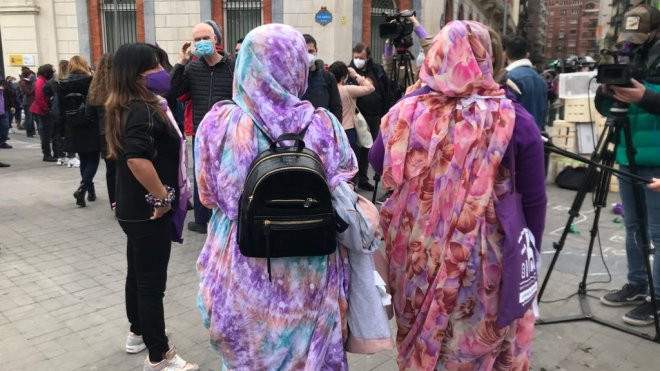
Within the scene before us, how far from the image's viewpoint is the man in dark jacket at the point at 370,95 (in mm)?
7617

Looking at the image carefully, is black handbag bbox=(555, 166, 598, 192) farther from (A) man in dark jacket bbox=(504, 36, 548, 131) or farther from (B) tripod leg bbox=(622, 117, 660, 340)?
(B) tripod leg bbox=(622, 117, 660, 340)

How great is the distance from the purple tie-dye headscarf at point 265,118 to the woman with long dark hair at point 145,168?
883 millimetres

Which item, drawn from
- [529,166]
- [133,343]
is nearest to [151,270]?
[133,343]

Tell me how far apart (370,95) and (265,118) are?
604 centimetres

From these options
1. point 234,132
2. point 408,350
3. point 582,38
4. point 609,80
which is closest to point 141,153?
point 234,132

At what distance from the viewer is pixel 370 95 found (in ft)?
25.7

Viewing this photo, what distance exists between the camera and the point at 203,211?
5.95 m

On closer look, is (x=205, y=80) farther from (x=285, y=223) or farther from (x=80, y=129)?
(x=285, y=223)

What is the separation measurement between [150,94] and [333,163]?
143cm

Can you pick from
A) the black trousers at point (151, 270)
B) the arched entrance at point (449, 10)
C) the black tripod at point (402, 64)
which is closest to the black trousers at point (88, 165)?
the black tripod at point (402, 64)

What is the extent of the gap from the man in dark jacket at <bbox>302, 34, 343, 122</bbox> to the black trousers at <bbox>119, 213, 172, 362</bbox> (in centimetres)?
294

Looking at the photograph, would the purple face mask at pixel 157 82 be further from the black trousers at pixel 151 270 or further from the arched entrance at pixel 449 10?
the arched entrance at pixel 449 10

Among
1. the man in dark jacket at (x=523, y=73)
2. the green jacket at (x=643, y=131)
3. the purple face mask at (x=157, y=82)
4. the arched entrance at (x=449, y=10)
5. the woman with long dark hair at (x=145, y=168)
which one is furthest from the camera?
the arched entrance at (x=449, y=10)

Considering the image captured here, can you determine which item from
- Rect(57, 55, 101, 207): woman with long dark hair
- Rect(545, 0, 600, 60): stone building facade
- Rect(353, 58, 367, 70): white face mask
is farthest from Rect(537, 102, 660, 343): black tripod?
Rect(545, 0, 600, 60): stone building facade
